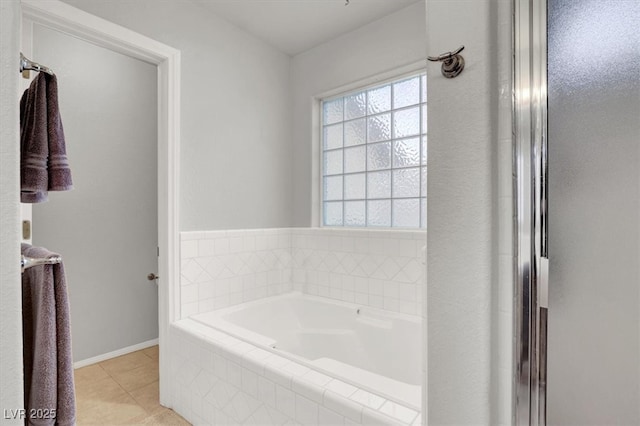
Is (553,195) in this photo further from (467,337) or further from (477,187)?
(467,337)

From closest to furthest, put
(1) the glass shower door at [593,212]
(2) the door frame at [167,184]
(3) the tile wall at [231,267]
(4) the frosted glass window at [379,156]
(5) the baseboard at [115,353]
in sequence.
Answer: (1) the glass shower door at [593,212] < (2) the door frame at [167,184] < (3) the tile wall at [231,267] < (4) the frosted glass window at [379,156] < (5) the baseboard at [115,353]

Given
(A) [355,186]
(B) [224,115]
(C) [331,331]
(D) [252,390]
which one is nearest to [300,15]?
(B) [224,115]

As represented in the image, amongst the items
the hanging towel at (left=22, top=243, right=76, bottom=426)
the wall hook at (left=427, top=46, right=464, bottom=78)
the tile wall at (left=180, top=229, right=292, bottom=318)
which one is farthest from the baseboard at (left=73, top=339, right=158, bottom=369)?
the wall hook at (left=427, top=46, right=464, bottom=78)

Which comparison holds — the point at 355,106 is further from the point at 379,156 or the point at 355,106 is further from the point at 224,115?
the point at 224,115

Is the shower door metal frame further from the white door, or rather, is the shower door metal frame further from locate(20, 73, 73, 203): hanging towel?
the white door

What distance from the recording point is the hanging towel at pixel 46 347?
0.86m

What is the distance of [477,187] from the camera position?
0.91 metres

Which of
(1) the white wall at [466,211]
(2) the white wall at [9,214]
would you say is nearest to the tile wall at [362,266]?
(1) the white wall at [466,211]

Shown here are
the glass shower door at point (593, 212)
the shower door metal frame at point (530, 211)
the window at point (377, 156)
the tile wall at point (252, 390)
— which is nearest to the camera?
the glass shower door at point (593, 212)

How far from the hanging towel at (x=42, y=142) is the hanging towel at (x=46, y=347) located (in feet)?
0.64

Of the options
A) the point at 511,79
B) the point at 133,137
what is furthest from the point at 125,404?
the point at 511,79

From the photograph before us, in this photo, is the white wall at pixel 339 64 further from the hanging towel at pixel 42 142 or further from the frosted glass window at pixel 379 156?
the hanging towel at pixel 42 142

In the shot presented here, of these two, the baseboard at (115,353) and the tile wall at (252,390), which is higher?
the tile wall at (252,390)

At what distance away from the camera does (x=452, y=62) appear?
93 centimetres
